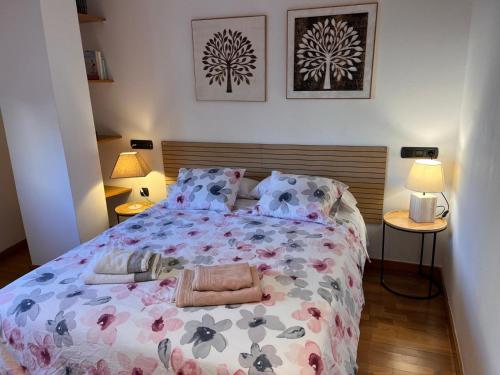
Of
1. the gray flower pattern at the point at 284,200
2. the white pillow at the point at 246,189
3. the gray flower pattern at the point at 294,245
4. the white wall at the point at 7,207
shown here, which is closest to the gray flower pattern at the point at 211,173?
the white pillow at the point at 246,189

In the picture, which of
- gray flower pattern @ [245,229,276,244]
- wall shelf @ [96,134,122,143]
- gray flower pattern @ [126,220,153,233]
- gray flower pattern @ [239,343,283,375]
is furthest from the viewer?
wall shelf @ [96,134,122,143]

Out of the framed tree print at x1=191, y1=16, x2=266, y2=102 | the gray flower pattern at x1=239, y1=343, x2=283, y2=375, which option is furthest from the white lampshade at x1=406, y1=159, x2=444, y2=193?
the gray flower pattern at x1=239, y1=343, x2=283, y2=375

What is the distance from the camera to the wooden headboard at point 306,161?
2779 millimetres

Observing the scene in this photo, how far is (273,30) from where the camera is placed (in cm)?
277

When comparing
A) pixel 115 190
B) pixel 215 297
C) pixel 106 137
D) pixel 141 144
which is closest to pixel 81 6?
pixel 106 137

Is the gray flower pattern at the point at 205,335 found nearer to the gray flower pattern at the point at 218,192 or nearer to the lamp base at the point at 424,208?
the gray flower pattern at the point at 218,192

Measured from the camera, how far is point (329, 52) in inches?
105

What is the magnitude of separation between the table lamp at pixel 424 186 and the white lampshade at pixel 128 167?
2.10 metres

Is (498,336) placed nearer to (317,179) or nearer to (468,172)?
(468,172)

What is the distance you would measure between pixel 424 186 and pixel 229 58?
1.71 meters

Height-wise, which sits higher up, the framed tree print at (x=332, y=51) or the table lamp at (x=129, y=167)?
the framed tree print at (x=332, y=51)

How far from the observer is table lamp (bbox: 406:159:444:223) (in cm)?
242

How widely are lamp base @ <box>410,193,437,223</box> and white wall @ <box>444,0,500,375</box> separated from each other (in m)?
0.14

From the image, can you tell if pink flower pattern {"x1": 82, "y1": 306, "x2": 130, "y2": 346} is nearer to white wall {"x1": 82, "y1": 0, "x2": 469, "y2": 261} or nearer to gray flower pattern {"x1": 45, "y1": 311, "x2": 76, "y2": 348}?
gray flower pattern {"x1": 45, "y1": 311, "x2": 76, "y2": 348}
